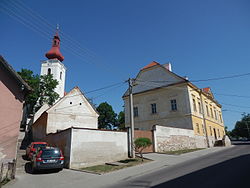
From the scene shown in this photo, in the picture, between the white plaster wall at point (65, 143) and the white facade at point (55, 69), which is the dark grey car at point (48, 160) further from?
the white facade at point (55, 69)

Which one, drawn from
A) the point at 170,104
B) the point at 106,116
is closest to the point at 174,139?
A: the point at 170,104

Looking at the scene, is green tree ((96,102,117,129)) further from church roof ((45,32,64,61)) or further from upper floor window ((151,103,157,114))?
upper floor window ((151,103,157,114))

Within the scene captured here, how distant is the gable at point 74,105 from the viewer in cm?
2467

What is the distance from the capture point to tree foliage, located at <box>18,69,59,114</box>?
36.4m

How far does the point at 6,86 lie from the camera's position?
445 inches

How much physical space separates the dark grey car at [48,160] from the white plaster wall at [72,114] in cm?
1264

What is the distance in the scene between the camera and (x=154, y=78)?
31219 mm

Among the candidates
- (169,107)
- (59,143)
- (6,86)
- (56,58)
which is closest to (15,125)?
(6,86)

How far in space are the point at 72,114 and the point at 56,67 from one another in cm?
2787

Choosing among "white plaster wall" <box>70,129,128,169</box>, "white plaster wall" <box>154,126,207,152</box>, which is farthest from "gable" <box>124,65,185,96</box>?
"white plaster wall" <box>70,129,128,169</box>

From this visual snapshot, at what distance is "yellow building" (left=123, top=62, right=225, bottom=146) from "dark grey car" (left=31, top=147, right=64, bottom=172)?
19789 mm

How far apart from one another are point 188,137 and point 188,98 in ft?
19.3

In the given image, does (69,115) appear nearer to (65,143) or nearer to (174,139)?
(65,143)

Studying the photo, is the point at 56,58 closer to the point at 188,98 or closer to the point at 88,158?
the point at 188,98
